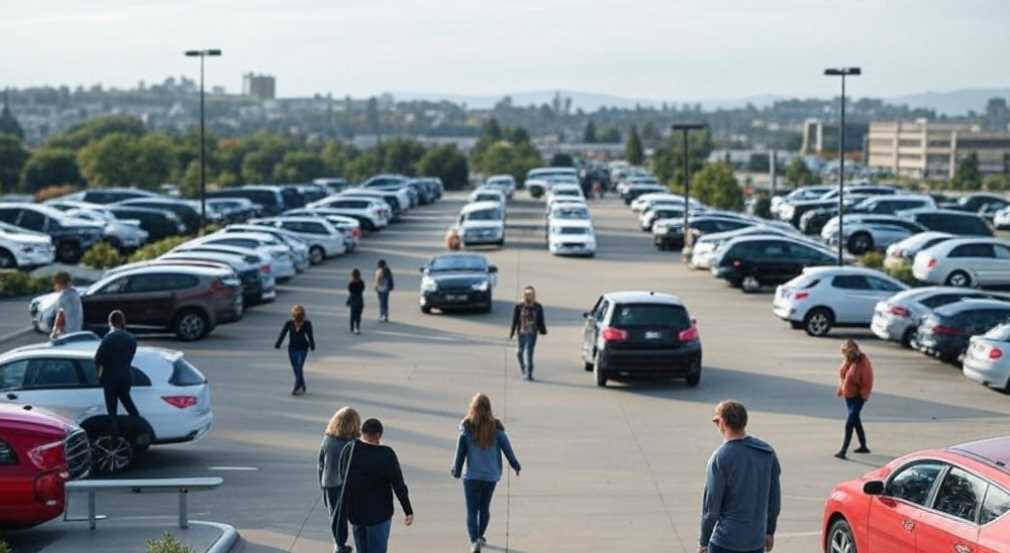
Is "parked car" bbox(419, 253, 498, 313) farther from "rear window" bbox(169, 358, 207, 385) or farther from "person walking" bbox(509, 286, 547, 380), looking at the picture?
"rear window" bbox(169, 358, 207, 385)

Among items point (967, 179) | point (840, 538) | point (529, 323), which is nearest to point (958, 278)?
point (529, 323)

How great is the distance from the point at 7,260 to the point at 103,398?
81.9 ft

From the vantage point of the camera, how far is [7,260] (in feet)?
136

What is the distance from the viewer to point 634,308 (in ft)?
82.7

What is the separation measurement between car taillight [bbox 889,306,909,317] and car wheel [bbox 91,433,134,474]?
17.0 m

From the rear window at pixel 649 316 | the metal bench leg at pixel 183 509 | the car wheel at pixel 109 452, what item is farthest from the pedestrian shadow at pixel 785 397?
the metal bench leg at pixel 183 509

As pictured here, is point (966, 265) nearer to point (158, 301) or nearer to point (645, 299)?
point (645, 299)

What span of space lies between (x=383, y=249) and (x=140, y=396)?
121 feet

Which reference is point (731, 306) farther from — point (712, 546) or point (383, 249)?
point (712, 546)

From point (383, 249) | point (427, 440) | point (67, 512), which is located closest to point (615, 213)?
point (383, 249)

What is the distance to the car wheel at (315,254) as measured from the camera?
1925 inches

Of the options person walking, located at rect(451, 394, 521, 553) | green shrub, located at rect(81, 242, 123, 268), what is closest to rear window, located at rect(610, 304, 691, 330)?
person walking, located at rect(451, 394, 521, 553)

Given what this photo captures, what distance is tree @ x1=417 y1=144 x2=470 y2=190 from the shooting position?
357 ft

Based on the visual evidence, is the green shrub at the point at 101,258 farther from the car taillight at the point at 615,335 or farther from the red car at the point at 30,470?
the red car at the point at 30,470
